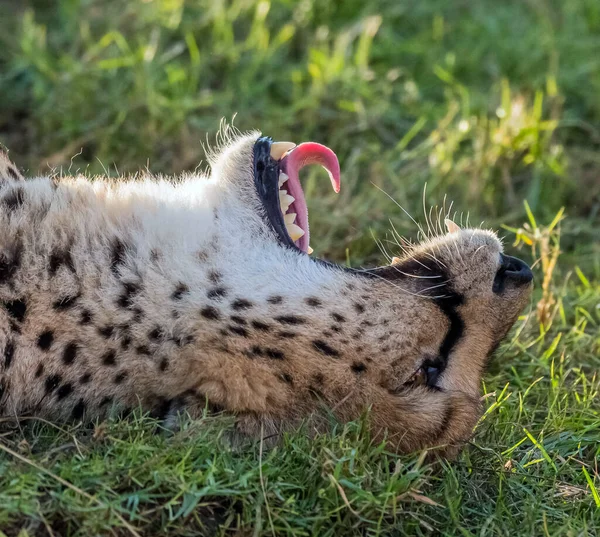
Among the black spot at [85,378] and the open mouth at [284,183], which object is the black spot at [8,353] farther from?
the open mouth at [284,183]

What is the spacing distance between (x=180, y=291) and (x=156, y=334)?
0.52 ft

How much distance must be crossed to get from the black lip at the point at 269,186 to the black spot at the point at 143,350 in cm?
61

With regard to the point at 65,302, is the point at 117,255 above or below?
above

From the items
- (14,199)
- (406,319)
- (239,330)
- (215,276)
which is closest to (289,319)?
(239,330)

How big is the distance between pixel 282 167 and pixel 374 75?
2670 mm

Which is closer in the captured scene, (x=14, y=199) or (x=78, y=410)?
(x=78, y=410)

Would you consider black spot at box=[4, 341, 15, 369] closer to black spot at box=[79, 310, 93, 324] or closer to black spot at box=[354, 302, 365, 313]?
black spot at box=[79, 310, 93, 324]

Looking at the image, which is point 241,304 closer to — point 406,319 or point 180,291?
point 180,291

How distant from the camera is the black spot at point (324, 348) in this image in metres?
3.21

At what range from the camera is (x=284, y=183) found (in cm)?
384

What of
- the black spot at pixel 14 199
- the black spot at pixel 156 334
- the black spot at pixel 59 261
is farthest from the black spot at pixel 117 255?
the black spot at pixel 14 199

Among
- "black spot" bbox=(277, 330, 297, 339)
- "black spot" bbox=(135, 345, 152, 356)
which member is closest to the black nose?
"black spot" bbox=(277, 330, 297, 339)

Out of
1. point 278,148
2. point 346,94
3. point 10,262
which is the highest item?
point 346,94

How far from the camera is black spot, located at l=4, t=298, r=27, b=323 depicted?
3.15 meters
